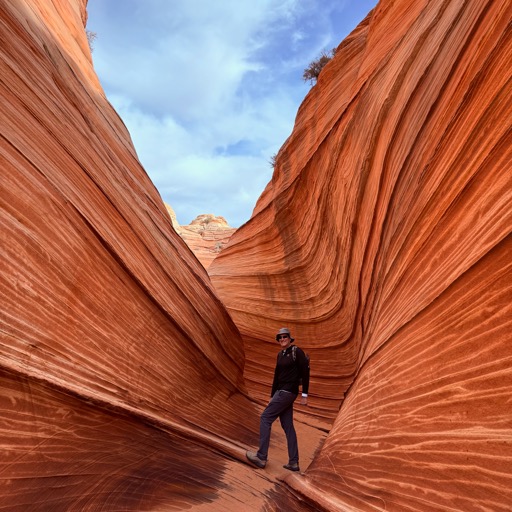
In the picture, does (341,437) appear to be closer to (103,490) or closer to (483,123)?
(103,490)

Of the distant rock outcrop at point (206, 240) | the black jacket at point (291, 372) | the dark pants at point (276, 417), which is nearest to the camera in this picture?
the dark pants at point (276, 417)

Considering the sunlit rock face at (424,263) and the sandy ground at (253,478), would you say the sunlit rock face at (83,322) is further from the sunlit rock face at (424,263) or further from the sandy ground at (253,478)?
the sunlit rock face at (424,263)

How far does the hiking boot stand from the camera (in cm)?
380

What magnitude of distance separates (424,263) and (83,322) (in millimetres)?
2306

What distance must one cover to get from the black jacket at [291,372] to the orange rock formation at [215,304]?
0.62 meters

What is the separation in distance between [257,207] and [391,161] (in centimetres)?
616

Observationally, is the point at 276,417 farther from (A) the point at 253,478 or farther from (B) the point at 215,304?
(B) the point at 215,304

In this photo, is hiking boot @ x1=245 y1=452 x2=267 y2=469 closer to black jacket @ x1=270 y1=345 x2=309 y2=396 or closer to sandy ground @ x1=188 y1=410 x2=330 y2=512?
sandy ground @ x1=188 y1=410 x2=330 y2=512

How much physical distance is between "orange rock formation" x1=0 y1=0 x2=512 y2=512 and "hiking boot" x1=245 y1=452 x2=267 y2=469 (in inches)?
3.7

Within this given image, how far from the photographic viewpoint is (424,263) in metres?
2.85

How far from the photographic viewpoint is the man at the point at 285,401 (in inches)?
152

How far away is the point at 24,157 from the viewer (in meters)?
2.56

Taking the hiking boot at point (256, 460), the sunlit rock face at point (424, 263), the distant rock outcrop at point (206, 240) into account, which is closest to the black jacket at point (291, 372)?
the sunlit rock face at point (424, 263)

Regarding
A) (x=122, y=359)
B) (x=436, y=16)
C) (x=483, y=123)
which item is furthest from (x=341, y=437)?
(x=436, y=16)
